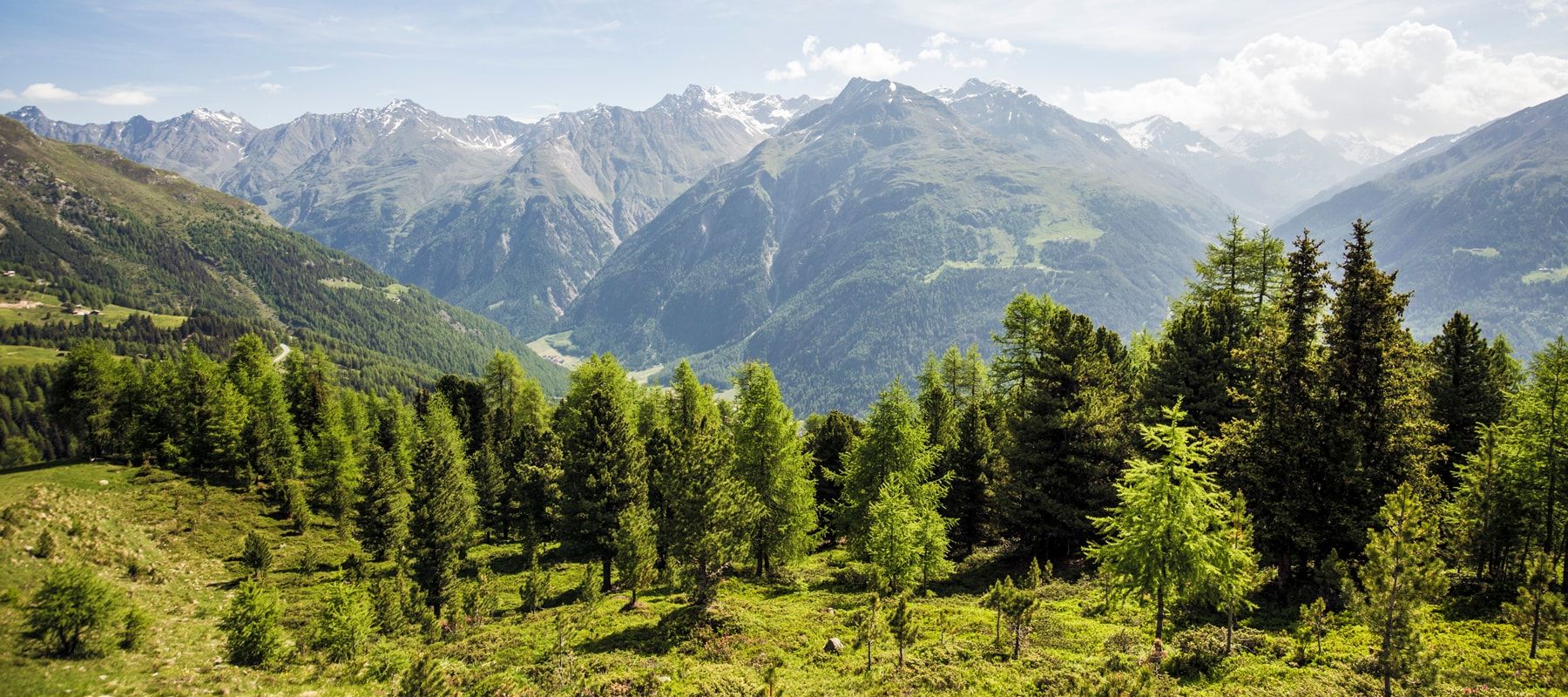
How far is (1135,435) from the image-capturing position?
142ft

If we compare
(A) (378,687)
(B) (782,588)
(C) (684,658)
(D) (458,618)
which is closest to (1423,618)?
(C) (684,658)

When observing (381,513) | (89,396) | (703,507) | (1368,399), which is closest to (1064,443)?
(1368,399)

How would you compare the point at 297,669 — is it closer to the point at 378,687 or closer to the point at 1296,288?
the point at 378,687

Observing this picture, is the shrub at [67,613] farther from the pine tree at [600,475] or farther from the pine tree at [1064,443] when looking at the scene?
the pine tree at [1064,443]

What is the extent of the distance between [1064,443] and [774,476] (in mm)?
18548

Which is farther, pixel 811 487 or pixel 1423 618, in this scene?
pixel 811 487

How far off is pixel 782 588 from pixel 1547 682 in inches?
1326

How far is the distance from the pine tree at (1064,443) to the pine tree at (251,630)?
127ft

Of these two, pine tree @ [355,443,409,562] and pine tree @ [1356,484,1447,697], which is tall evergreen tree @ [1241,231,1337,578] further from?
pine tree @ [355,443,409,562]

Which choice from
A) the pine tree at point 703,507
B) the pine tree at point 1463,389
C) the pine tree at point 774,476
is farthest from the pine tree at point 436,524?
the pine tree at point 1463,389

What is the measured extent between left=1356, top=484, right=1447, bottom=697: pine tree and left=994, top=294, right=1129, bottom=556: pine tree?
17.2 metres

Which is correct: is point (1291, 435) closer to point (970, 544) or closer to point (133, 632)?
point (970, 544)

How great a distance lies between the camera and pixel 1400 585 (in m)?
19.7

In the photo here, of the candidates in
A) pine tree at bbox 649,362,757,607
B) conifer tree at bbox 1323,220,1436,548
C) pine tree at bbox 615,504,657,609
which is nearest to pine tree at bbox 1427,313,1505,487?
conifer tree at bbox 1323,220,1436,548
